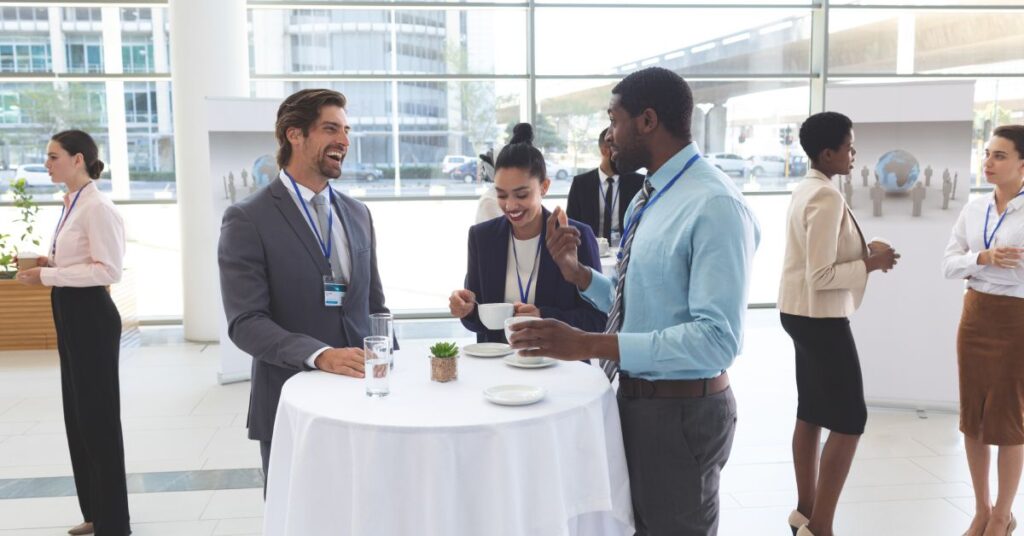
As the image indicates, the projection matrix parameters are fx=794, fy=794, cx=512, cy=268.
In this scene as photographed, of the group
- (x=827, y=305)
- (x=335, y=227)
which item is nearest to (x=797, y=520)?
(x=827, y=305)

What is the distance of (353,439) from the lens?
180 centimetres

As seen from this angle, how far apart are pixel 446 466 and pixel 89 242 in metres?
2.42

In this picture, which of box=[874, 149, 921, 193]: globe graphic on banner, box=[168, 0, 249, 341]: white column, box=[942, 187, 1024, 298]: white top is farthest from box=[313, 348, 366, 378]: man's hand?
box=[168, 0, 249, 341]: white column

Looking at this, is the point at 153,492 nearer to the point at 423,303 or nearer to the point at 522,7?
the point at 423,303

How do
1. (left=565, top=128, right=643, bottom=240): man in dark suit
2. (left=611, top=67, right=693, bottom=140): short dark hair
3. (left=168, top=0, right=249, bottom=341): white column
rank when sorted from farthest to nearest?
(left=168, top=0, right=249, bottom=341): white column
(left=565, top=128, right=643, bottom=240): man in dark suit
(left=611, top=67, right=693, bottom=140): short dark hair

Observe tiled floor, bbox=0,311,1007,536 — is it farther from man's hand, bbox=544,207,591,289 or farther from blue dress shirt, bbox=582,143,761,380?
blue dress shirt, bbox=582,143,761,380

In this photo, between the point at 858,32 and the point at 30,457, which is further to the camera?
the point at 858,32

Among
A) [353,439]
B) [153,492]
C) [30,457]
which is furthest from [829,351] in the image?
[30,457]

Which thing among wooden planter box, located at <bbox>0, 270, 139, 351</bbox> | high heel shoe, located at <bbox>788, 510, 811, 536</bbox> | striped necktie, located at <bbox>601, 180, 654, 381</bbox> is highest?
striped necktie, located at <bbox>601, 180, 654, 381</bbox>

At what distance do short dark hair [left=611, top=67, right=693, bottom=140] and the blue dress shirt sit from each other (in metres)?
0.09

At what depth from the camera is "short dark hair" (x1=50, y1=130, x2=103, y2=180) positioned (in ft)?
11.3

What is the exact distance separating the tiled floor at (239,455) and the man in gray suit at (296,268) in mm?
1501

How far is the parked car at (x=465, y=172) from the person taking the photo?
322 inches

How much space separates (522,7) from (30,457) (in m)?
5.78
